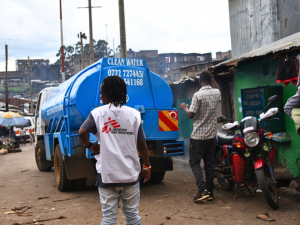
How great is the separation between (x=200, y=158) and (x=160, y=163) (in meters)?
1.38

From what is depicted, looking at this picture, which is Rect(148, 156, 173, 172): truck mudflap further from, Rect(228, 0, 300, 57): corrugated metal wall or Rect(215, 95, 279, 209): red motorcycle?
Rect(228, 0, 300, 57): corrugated metal wall

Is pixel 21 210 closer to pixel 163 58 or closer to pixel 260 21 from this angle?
pixel 260 21

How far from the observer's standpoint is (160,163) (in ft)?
20.9

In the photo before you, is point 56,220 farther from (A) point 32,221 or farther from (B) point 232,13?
(B) point 232,13

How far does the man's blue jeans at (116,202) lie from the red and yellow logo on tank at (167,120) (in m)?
3.13

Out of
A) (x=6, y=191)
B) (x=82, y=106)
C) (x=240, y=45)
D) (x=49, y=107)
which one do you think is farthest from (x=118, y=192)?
(x=240, y=45)

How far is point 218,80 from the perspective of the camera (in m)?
11.2

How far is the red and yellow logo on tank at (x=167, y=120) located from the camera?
20.0 feet

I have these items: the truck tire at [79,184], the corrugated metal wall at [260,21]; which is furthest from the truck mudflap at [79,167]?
the corrugated metal wall at [260,21]

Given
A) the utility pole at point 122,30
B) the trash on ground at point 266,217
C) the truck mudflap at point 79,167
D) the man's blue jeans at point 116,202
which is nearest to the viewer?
the man's blue jeans at point 116,202

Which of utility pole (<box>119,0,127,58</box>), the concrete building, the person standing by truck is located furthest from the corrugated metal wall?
the person standing by truck

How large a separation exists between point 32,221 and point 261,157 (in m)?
3.43

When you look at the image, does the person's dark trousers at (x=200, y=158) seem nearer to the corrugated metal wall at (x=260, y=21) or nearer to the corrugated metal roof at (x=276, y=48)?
the corrugated metal roof at (x=276, y=48)

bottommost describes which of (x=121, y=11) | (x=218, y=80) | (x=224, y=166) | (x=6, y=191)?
(x=6, y=191)
